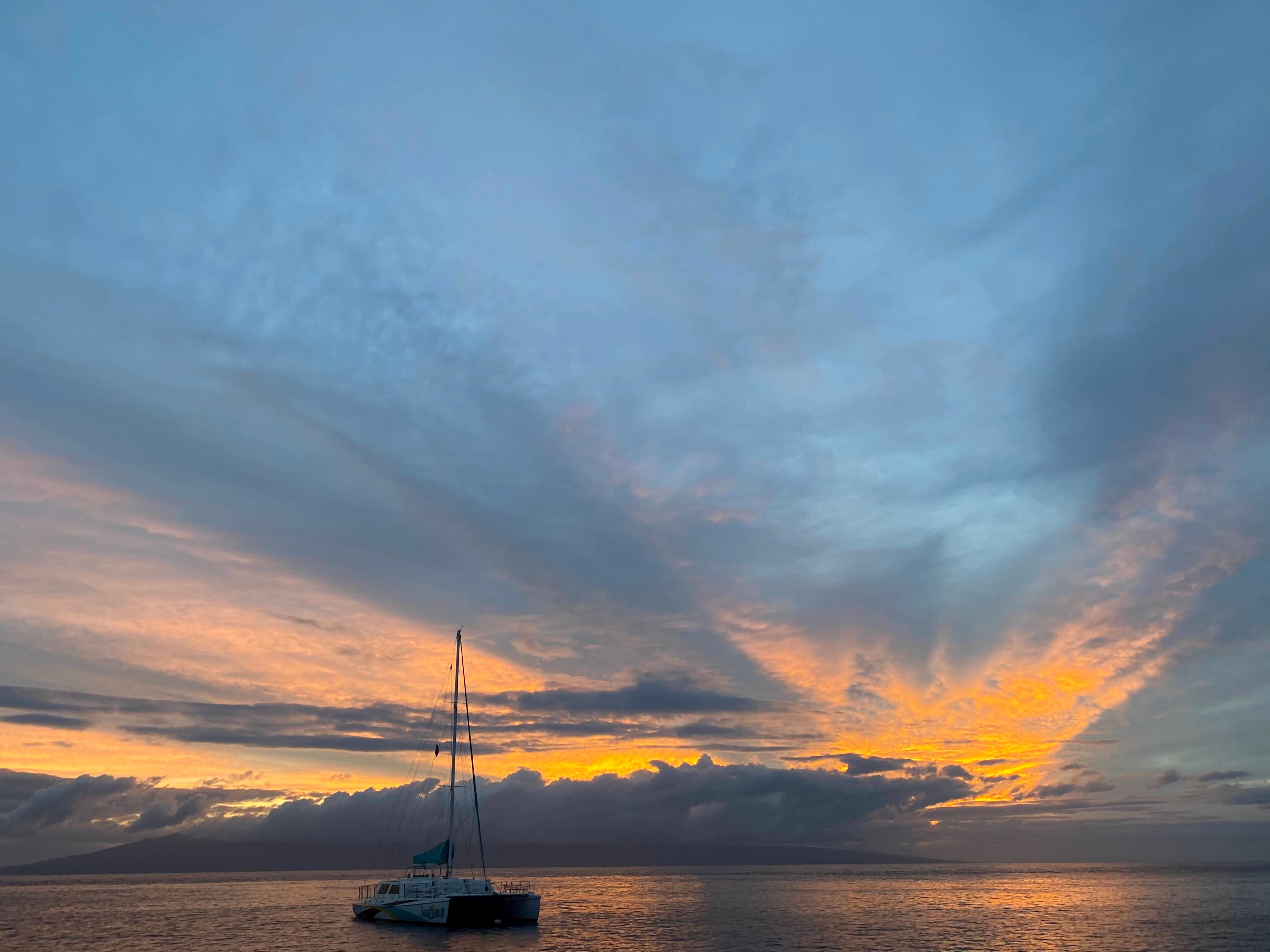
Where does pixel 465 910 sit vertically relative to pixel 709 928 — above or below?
above

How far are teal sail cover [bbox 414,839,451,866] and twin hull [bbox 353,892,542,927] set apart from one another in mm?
4068

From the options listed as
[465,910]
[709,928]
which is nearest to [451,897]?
[465,910]

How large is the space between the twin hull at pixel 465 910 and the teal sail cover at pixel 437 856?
4.07 metres

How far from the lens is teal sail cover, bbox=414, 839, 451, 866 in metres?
102

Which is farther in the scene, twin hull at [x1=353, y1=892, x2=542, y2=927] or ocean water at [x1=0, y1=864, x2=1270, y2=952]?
ocean water at [x1=0, y1=864, x2=1270, y2=952]

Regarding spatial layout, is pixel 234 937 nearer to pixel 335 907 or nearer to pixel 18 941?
pixel 18 941

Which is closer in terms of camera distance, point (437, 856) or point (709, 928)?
point (437, 856)

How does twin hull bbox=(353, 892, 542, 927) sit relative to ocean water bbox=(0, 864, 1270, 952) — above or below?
above

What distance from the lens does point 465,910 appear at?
330 ft

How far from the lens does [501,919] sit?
107m

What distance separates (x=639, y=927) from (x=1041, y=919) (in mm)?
68272

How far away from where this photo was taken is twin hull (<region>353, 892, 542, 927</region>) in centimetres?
10069

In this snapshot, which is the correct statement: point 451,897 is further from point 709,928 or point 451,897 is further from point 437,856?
point 709,928

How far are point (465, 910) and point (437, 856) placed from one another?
714 centimetres
